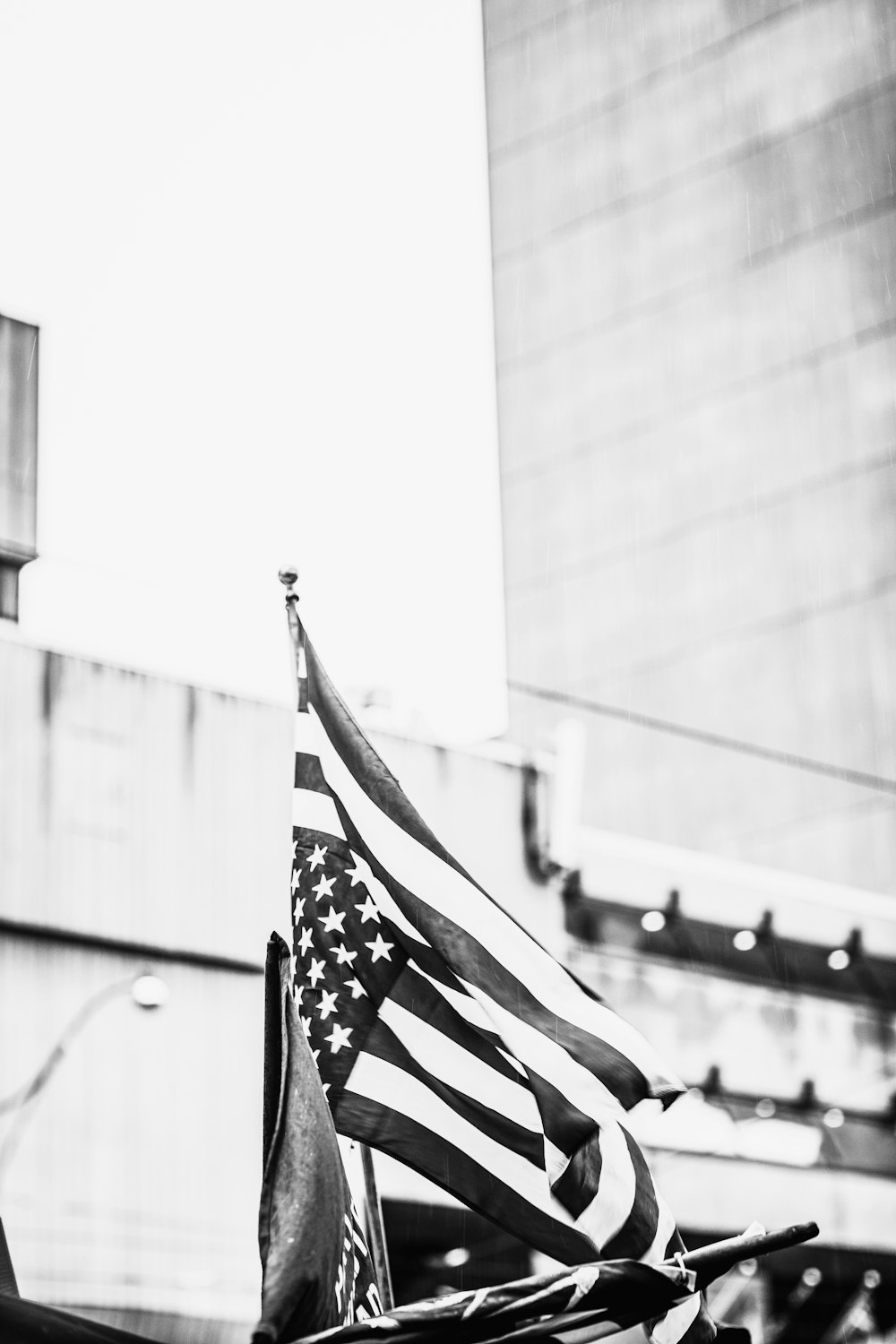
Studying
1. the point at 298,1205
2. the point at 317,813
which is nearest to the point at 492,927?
the point at 317,813

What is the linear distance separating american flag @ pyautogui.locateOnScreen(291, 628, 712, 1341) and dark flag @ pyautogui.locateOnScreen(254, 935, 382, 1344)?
66 centimetres

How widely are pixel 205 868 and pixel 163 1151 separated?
2.36 metres

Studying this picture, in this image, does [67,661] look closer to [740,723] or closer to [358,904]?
[358,904]

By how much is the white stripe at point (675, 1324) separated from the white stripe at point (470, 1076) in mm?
820

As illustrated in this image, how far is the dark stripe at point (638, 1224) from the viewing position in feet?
22.7

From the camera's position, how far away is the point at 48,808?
1817cm

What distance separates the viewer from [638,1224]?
7.02 metres

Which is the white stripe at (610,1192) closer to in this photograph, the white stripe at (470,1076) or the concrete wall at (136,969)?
the white stripe at (470,1076)

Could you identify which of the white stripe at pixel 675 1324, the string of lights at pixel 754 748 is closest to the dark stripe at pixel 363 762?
the white stripe at pixel 675 1324

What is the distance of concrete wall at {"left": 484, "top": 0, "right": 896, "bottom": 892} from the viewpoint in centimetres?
4341

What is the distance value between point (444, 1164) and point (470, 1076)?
301 millimetres

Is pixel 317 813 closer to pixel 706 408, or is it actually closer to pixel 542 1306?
pixel 542 1306

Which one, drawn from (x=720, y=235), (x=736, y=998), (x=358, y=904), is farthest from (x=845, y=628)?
(x=358, y=904)

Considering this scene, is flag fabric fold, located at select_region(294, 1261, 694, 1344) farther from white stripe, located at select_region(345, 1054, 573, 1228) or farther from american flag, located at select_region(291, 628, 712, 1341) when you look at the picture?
white stripe, located at select_region(345, 1054, 573, 1228)
